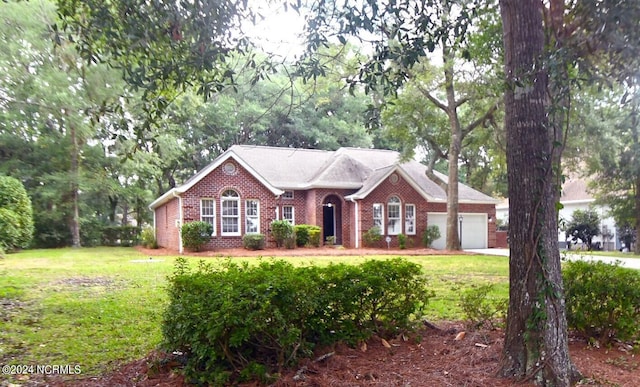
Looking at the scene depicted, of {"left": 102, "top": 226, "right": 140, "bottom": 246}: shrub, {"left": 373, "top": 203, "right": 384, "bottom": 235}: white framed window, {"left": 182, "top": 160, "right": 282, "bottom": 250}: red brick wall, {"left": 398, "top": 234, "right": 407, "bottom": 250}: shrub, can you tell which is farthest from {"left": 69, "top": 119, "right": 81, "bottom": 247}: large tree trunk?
{"left": 398, "top": 234, "right": 407, "bottom": 250}: shrub

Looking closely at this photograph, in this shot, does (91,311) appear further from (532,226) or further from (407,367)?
(532,226)

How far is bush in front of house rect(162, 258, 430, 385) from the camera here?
333 cm

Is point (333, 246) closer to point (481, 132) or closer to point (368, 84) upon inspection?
point (481, 132)

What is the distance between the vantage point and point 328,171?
72.8 feet

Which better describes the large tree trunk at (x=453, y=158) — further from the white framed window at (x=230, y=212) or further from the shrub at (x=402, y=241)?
the white framed window at (x=230, y=212)

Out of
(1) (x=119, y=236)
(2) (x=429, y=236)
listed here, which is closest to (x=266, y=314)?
(2) (x=429, y=236)

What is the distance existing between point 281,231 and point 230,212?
2.46 metres

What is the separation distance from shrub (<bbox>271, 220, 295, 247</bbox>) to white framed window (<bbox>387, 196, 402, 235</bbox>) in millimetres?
5162

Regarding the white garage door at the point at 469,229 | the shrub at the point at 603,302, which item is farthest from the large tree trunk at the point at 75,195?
the shrub at the point at 603,302

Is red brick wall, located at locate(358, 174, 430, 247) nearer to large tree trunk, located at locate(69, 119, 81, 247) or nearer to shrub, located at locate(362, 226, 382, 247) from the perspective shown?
shrub, located at locate(362, 226, 382, 247)

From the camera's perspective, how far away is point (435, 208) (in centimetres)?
2289

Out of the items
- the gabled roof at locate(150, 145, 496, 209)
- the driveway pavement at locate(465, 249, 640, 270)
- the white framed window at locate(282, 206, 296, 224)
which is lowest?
the driveway pavement at locate(465, 249, 640, 270)

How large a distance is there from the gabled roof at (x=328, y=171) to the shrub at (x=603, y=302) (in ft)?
53.3

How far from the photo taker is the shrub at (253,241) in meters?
19.0
